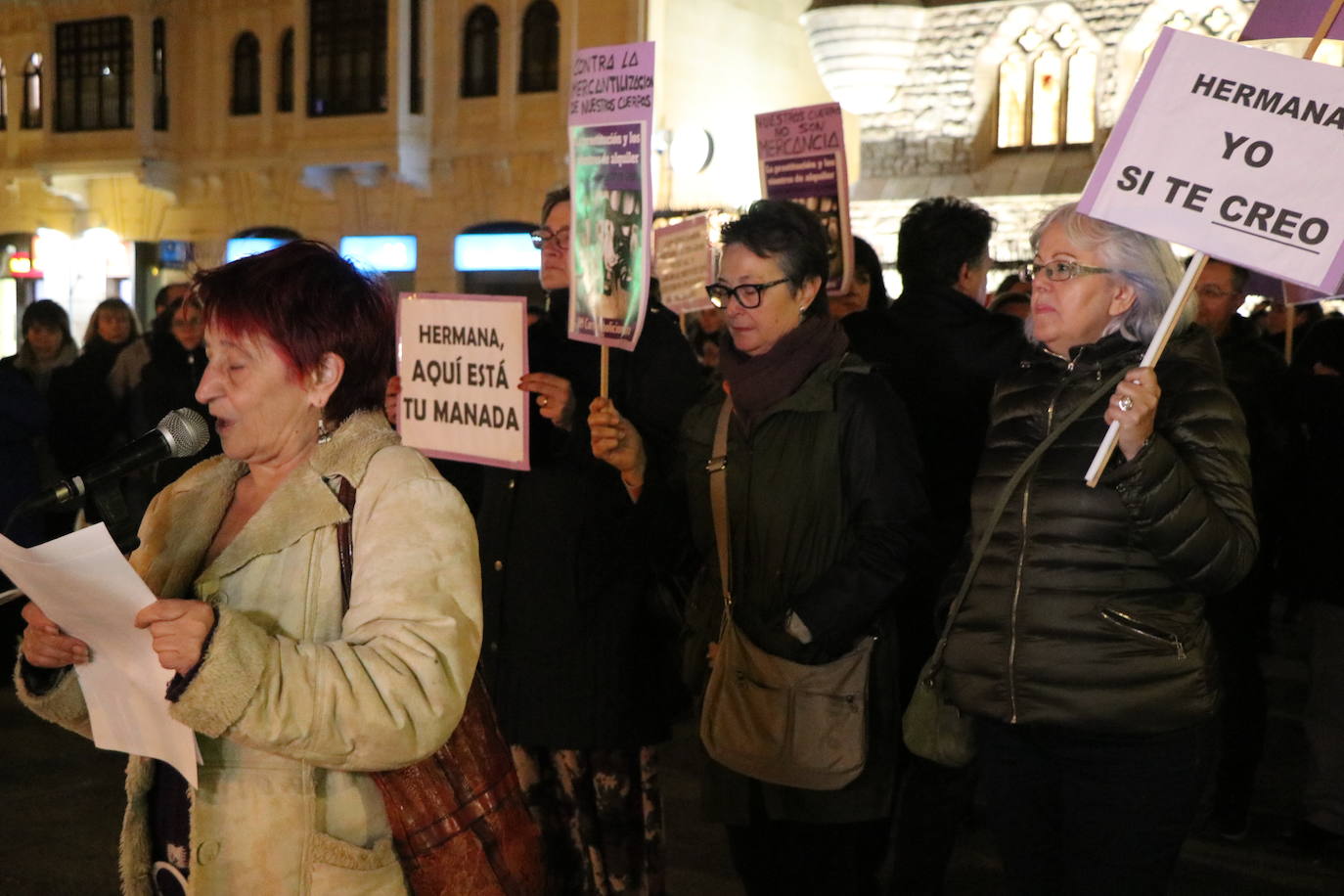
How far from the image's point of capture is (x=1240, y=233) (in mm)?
3238

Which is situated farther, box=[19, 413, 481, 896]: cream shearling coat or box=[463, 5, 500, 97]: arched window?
box=[463, 5, 500, 97]: arched window

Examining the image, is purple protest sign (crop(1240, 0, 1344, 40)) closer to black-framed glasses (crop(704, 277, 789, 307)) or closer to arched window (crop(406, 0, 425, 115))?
black-framed glasses (crop(704, 277, 789, 307))

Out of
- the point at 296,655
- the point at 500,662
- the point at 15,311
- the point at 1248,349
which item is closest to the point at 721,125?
the point at 15,311

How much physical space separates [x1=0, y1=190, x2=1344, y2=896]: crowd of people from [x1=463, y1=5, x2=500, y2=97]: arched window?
20.3 metres

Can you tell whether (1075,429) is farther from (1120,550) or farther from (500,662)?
(500,662)

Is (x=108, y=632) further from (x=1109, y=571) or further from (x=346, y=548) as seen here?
(x=1109, y=571)

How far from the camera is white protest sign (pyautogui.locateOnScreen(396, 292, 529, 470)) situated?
4324 millimetres

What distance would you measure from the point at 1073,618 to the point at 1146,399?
552 millimetres

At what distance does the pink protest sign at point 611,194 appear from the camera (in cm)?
434

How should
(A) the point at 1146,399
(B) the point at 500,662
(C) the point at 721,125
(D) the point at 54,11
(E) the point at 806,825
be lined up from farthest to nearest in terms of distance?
(D) the point at 54,11
(C) the point at 721,125
(B) the point at 500,662
(E) the point at 806,825
(A) the point at 1146,399

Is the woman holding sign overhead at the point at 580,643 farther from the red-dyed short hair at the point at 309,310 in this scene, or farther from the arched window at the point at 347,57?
the arched window at the point at 347,57

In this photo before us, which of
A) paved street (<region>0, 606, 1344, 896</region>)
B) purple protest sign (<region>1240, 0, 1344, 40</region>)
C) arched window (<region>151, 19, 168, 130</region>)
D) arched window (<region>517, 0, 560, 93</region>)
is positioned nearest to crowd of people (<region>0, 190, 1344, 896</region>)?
paved street (<region>0, 606, 1344, 896</region>)

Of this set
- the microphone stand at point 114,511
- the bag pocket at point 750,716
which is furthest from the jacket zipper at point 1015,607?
the microphone stand at point 114,511

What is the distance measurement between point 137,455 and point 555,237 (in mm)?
2586
